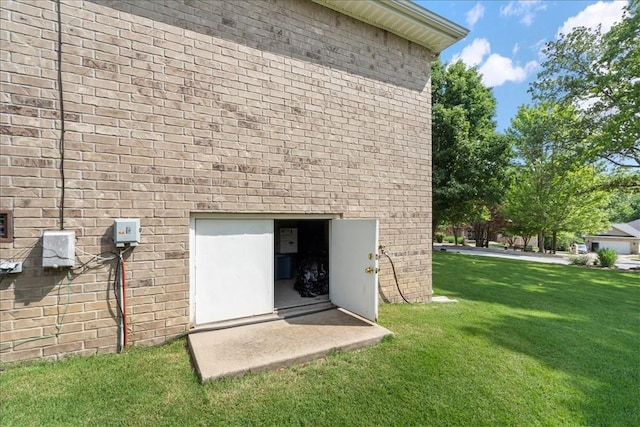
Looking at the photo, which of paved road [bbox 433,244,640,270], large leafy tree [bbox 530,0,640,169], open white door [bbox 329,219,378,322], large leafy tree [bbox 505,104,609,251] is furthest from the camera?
large leafy tree [bbox 505,104,609,251]

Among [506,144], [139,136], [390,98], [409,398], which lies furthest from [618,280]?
[139,136]

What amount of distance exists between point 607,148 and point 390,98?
11.3 metres

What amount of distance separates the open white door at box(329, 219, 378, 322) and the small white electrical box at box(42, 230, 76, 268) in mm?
3522

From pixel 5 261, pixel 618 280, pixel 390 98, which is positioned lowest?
pixel 618 280

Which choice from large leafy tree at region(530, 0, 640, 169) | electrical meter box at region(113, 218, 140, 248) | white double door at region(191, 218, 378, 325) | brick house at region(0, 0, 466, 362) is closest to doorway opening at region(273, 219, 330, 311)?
brick house at region(0, 0, 466, 362)

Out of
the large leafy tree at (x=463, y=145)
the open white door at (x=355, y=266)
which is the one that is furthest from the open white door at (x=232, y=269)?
the large leafy tree at (x=463, y=145)

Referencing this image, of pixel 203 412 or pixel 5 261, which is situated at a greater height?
pixel 5 261

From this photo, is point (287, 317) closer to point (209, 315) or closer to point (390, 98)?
point (209, 315)

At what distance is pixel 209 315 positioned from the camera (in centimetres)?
401

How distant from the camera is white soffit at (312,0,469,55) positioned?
482 centimetres

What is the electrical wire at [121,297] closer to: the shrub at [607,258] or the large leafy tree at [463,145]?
the large leafy tree at [463,145]

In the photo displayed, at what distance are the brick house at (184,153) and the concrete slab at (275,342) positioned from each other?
0.35 m

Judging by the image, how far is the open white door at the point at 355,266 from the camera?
14.0 feet

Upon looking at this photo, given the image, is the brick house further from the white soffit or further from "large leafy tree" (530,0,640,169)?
"large leafy tree" (530,0,640,169)
